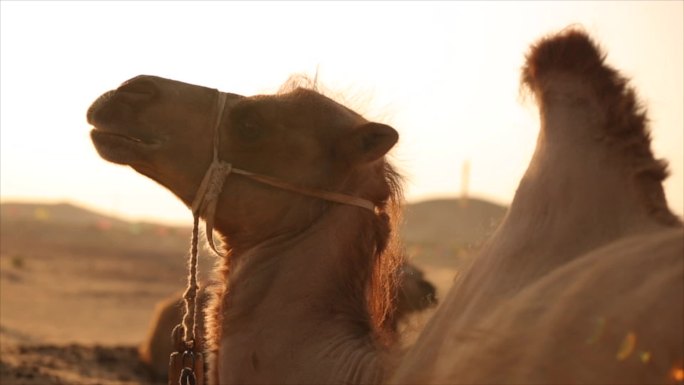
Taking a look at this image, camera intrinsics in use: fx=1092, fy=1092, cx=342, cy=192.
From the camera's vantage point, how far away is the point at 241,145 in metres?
4.24

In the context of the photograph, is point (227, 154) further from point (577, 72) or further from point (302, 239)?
point (577, 72)

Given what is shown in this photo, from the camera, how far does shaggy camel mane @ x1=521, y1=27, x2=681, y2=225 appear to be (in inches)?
117

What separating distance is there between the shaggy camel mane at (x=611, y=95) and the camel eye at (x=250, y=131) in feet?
3.82

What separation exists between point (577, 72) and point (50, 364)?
9.72 m

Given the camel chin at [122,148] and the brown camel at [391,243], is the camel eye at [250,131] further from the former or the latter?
the camel chin at [122,148]

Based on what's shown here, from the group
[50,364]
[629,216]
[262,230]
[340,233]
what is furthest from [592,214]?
[50,364]

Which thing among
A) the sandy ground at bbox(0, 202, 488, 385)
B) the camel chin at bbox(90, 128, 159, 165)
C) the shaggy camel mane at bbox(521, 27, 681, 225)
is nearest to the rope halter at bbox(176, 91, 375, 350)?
the camel chin at bbox(90, 128, 159, 165)

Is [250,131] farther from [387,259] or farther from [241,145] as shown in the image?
[387,259]

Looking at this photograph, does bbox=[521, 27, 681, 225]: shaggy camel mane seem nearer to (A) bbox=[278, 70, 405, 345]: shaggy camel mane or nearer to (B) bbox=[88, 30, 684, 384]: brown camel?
(B) bbox=[88, 30, 684, 384]: brown camel

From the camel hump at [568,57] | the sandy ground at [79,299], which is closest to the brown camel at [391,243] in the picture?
the camel hump at [568,57]

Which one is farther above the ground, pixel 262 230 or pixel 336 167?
pixel 336 167

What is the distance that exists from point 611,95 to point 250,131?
1.55 metres

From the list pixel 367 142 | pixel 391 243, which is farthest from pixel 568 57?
pixel 391 243

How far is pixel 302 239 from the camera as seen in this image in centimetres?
409
